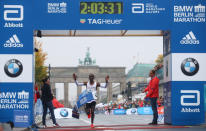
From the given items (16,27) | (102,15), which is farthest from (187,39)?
(16,27)

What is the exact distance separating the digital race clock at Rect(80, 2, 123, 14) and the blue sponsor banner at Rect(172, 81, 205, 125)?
9.90 ft

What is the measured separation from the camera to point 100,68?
415ft

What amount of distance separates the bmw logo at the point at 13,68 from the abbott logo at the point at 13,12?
51.5 inches

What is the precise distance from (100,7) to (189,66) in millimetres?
3434

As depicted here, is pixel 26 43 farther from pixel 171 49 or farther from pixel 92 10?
pixel 171 49

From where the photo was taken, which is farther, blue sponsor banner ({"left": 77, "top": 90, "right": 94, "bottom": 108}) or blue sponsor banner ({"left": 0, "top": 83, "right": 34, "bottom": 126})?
blue sponsor banner ({"left": 77, "top": 90, "right": 94, "bottom": 108})

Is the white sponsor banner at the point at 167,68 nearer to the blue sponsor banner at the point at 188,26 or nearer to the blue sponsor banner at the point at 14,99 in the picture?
the blue sponsor banner at the point at 188,26

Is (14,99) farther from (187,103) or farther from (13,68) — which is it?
(187,103)

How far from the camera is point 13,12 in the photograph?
16422 millimetres

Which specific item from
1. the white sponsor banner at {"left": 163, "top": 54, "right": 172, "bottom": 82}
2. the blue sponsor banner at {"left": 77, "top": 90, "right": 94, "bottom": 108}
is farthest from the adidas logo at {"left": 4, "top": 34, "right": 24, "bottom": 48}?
the white sponsor banner at {"left": 163, "top": 54, "right": 172, "bottom": 82}

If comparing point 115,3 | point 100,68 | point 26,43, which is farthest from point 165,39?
point 100,68

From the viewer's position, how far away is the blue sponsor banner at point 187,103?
16.7 m

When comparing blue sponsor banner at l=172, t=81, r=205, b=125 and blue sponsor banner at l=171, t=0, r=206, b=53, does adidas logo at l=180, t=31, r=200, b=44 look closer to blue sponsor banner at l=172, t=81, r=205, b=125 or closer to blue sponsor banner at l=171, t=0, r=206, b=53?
blue sponsor banner at l=171, t=0, r=206, b=53

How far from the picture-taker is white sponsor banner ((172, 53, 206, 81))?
16.9 m
